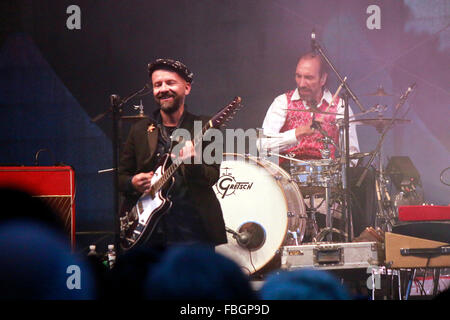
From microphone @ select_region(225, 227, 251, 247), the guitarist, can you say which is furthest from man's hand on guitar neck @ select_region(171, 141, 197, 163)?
microphone @ select_region(225, 227, 251, 247)

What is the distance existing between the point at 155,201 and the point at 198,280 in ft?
9.04

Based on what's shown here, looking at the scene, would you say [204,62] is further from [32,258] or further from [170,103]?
[32,258]

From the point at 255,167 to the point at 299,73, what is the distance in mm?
1587

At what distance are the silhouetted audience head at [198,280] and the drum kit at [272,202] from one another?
14.6 feet

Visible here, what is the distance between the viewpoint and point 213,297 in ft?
3.88

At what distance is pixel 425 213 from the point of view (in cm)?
459

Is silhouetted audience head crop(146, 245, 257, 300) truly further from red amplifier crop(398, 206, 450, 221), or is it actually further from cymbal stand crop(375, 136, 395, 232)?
cymbal stand crop(375, 136, 395, 232)

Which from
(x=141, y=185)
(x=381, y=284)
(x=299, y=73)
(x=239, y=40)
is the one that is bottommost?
(x=381, y=284)

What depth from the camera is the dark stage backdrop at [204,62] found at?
6723 millimetres

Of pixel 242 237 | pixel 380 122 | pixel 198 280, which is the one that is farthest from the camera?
pixel 380 122

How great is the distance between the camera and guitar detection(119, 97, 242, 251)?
385cm

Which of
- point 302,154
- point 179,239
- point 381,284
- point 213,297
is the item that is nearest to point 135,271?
point 213,297

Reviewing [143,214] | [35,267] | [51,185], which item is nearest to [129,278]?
[35,267]
